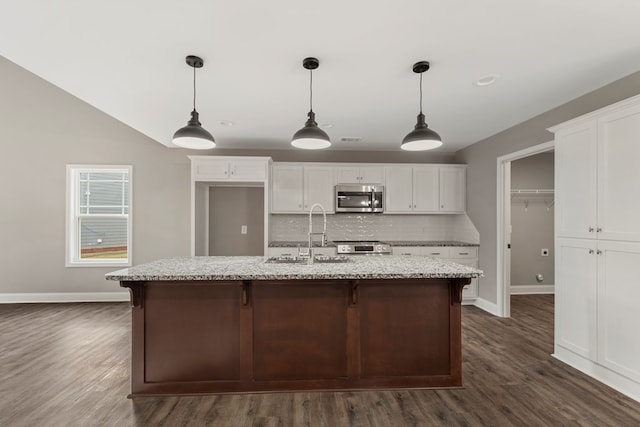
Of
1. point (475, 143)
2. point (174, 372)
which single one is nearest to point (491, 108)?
point (475, 143)

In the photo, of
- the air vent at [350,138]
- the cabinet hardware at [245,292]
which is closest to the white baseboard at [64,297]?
the cabinet hardware at [245,292]

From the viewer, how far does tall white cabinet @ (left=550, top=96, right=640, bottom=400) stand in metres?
2.27

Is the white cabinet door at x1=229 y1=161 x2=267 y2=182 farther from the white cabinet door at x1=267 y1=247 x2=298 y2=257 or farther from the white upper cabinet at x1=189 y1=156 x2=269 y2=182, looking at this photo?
the white cabinet door at x1=267 y1=247 x2=298 y2=257

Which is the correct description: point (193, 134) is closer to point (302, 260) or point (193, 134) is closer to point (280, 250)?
point (302, 260)

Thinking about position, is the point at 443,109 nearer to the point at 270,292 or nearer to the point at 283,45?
the point at 283,45

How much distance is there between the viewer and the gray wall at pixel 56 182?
4.84 meters

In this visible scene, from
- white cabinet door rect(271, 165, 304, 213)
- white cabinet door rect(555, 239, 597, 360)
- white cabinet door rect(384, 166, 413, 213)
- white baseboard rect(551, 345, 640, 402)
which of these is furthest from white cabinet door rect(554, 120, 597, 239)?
white cabinet door rect(271, 165, 304, 213)

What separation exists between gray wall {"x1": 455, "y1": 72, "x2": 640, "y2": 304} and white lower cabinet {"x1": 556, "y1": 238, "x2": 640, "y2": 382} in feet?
4.47

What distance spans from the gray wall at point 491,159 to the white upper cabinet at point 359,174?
1456 millimetres

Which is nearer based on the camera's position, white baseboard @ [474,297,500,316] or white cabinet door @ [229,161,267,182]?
white baseboard @ [474,297,500,316]

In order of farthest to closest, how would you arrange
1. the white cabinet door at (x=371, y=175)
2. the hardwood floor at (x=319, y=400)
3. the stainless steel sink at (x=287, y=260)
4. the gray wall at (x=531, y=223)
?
1. the gray wall at (x=531, y=223)
2. the white cabinet door at (x=371, y=175)
3. the stainless steel sink at (x=287, y=260)
4. the hardwood floor at (x=319, y=400)

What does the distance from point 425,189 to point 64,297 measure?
19.7ft

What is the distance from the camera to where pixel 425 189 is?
511 centimetres

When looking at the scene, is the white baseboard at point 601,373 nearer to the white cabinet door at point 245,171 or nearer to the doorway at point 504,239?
the doorway at point 504,239
